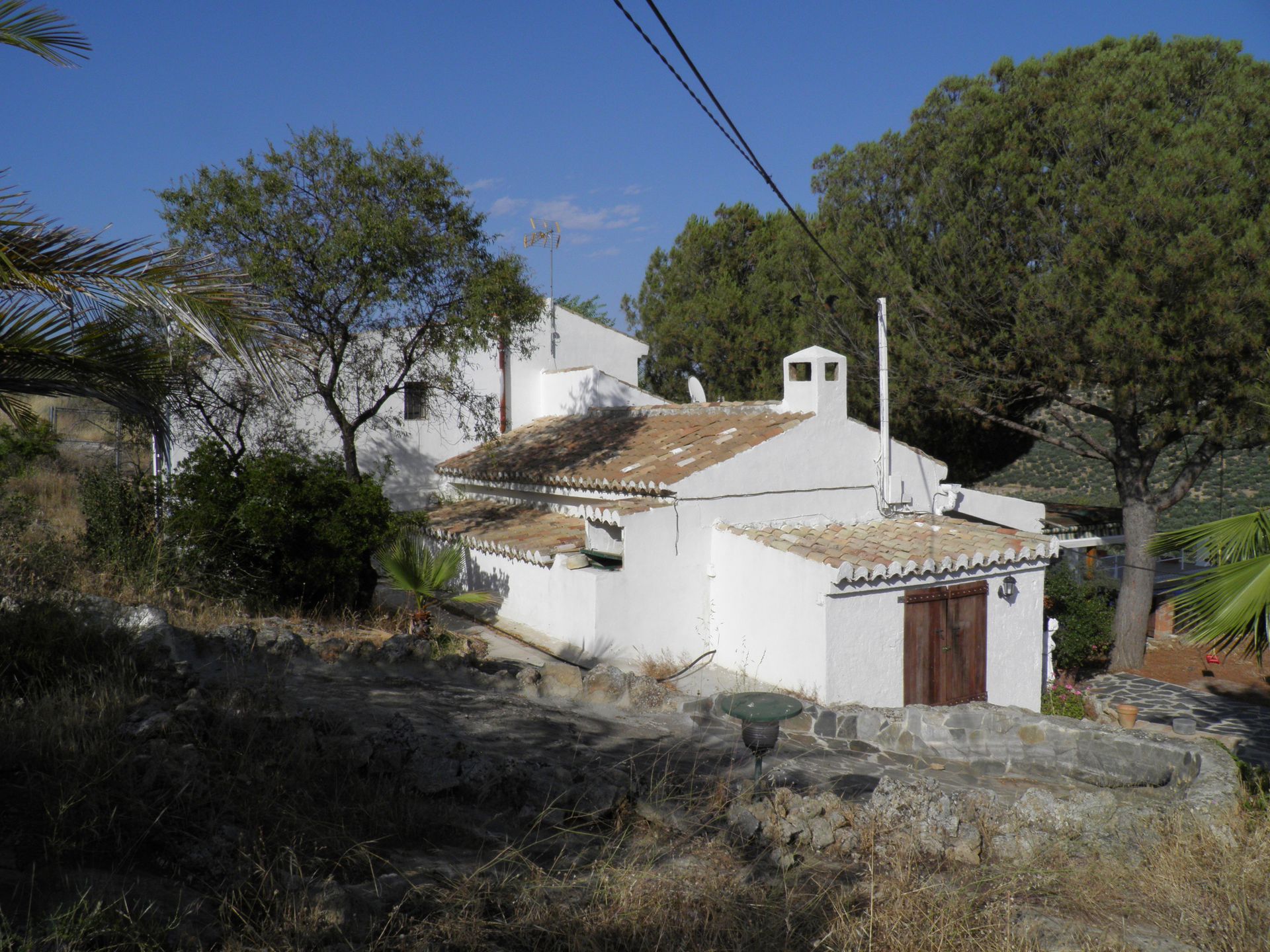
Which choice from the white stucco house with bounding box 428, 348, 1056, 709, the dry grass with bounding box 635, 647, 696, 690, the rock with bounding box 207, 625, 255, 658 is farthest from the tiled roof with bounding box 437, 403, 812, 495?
the rock with bounding box 207, 625, 255, 658

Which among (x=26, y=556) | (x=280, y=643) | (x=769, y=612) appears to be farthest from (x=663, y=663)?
(x=26, y=556)

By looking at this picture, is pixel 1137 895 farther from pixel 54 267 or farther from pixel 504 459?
pixel 504 459

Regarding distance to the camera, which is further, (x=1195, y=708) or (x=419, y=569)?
(x=1195, y=708)

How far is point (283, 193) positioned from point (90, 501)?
4.40 m

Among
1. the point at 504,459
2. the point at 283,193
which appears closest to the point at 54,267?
the point at 283,193

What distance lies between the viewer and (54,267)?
5762mm

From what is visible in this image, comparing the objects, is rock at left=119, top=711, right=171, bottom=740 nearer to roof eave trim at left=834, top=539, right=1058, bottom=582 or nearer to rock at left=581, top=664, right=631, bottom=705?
Answer: rock at left=581, top=664, right=631, bottom=705

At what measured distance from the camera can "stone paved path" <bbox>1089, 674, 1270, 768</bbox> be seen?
13.3 metres

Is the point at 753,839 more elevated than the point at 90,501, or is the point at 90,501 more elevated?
the point at 90,501

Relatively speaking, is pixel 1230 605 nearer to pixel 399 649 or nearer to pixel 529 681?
pixel 529 681

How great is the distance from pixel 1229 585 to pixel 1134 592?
1307 cm

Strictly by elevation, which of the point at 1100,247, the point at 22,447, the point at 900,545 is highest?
the point at 1100,247

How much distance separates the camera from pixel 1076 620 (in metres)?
16.7

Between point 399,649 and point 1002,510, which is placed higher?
point 1002,510
